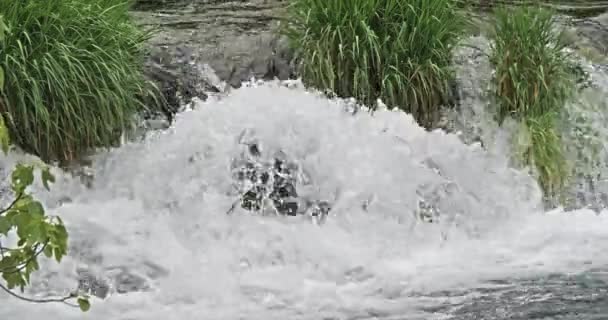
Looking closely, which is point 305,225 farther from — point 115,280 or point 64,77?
point 64,77

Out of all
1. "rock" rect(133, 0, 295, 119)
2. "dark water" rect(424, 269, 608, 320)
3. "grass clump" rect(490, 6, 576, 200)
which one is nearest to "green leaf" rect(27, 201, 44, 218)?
"dark water" rect(424, 269, 608, 320)

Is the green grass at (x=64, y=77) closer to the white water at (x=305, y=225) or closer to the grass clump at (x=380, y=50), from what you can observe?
the white water at (x=305, y=225)

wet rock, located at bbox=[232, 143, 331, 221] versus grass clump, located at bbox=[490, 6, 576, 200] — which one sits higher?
grass clump, located at bbox=[490, 6, 576, 200]

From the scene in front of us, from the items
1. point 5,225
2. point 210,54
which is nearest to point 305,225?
point 210,54

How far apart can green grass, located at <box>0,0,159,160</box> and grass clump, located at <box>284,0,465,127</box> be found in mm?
1388

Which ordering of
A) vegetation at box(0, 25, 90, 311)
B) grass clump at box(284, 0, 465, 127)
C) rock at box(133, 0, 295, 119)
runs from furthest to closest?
1. rock at box(133, 0, 295, 119)
2. grass clump at box(284, 0, 465, 127)
3. vegetation at box(0, 25, 90, 311)

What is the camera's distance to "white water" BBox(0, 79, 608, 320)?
4441mm

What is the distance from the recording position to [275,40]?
6.92 m

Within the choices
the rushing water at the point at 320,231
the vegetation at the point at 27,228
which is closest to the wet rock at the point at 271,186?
the rushing water at the point at 320,231

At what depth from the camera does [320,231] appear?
211 inches

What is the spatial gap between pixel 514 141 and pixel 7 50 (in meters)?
3.64

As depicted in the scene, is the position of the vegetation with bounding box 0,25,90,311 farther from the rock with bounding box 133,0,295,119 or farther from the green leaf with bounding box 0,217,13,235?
the rock with bounding box 133,0,295,119

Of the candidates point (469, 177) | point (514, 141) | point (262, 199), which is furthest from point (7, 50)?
point (514, 141)

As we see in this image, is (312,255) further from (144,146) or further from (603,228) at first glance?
(603,228)
